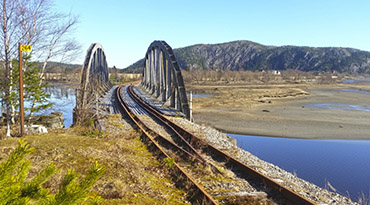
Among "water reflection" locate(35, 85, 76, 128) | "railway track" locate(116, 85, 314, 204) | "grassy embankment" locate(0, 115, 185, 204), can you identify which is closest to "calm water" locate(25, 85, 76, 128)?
"water reflection" locate(35, 85, 76, 128)

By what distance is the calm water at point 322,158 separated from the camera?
36.5 ft

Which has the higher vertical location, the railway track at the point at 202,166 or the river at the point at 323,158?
the railway track at the point at 202,166

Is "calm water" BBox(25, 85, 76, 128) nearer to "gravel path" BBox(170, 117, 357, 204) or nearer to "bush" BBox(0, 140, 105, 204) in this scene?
"gravel path" BBox(170, 117, 357, 204)

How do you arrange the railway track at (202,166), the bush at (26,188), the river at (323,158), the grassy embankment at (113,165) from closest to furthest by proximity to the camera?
the bush at (26,188) < the grassy embankment at (113,165) < the railway track at (202,166) < the river at (323,158)

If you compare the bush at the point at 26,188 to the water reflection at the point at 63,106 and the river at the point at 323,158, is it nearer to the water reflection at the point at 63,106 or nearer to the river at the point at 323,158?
the river at the point at 323,158

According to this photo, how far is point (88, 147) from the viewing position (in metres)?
8.88

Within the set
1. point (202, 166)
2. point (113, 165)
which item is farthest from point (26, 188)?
point (202, 166)

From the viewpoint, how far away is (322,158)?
14.8 meters

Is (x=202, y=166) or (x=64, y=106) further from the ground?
(x=64, y=106)

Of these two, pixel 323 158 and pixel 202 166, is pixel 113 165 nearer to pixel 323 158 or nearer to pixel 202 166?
pixel 202 166

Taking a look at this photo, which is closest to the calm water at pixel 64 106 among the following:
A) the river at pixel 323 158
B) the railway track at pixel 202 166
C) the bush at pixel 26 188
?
the river at pixel 323 158

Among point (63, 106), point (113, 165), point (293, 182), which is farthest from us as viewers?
point (63, 106)

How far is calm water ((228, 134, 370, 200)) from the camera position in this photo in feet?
36.5

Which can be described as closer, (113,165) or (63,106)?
(113,165)
